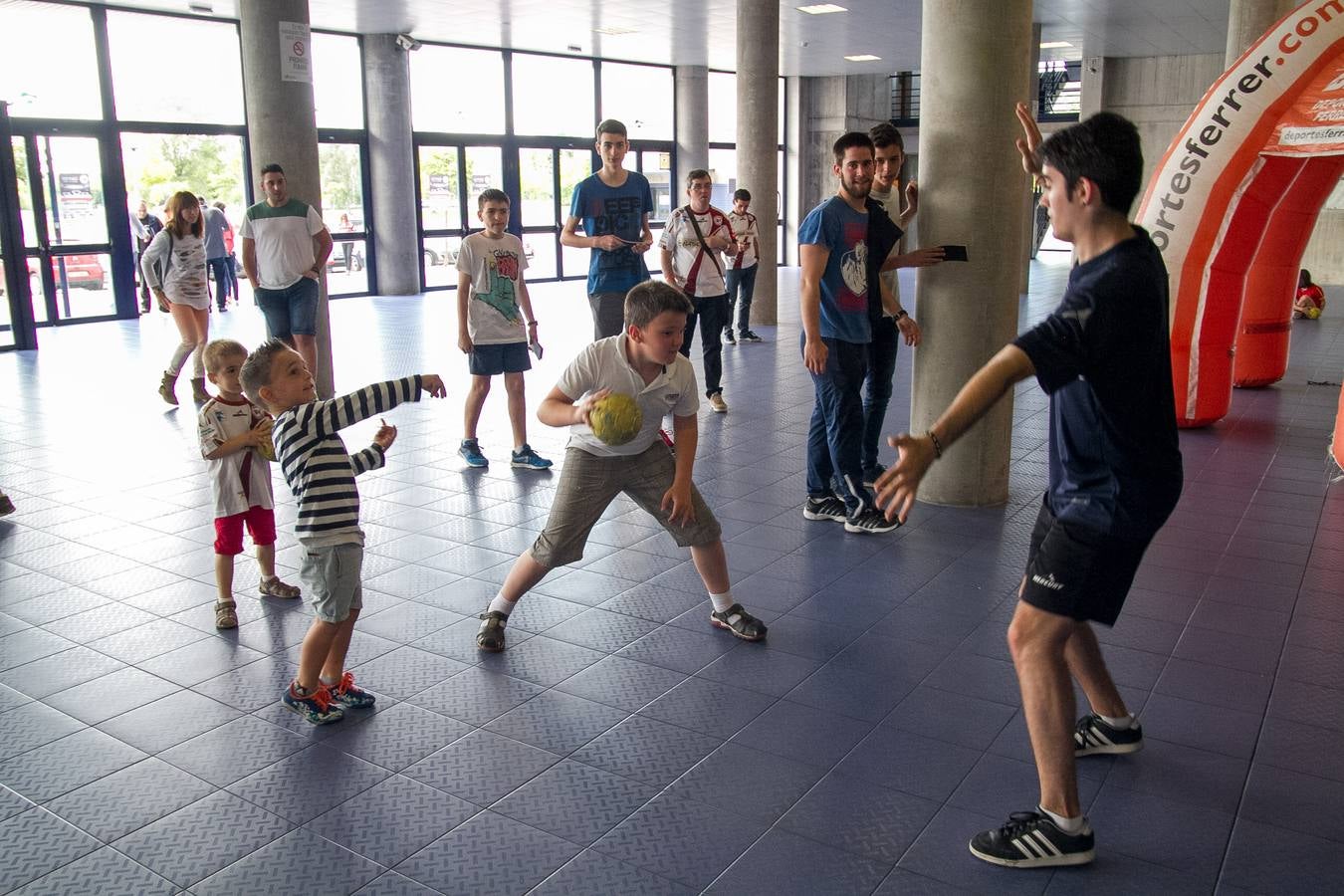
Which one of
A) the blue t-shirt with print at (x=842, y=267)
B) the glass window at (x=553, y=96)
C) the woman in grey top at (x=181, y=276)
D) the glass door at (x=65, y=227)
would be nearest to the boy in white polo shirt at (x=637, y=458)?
the blue t-shirt with print at (x=842, y=267)

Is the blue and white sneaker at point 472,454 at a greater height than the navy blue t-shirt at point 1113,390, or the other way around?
the navy blue t-shirt at point 1113,390

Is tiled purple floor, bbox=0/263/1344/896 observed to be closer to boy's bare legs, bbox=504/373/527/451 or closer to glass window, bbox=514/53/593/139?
boy's bare legs, bbox=504/373/527/451

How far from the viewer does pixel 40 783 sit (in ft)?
10.6

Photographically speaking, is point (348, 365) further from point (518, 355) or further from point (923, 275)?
point (923, 275)

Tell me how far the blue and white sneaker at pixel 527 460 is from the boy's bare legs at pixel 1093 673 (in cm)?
417

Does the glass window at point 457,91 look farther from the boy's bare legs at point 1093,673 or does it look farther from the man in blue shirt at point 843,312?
the boy's bare legs at point 1093,673

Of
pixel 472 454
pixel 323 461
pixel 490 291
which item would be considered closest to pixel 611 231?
pixel 490 291

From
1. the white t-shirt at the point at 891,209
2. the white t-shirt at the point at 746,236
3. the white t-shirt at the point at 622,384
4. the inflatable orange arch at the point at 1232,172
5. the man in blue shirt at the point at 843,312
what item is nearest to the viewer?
the white t-shirt at the point at 622,384

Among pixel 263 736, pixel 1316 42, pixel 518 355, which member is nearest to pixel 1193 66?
pixel 1316 42

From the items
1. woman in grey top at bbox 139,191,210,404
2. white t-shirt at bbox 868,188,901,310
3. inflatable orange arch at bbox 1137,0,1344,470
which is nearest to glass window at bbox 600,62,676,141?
woman in grey top at bbox 139,191,210,404

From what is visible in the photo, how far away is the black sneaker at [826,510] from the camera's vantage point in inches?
229

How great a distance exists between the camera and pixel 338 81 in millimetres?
18562

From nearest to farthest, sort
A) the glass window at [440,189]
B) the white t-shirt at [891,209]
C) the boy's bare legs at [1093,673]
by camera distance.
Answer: the boy's bare legs at [1093,673] → the white t-shirt at [891,209] → the glass window at [440,189]

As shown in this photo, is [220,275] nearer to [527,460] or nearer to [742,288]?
[742,288]
